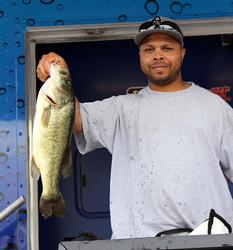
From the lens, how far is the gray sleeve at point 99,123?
326 cm

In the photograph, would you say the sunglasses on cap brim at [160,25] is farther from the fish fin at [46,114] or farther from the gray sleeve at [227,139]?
the fish fin at [46,114]

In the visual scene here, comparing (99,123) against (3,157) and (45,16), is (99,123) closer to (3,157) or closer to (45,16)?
(3,157)

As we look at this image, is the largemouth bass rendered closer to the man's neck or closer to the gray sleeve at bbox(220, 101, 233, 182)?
the man's neck

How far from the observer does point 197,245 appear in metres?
2.10

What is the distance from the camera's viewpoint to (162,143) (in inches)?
122

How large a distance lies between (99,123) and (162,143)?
362 mm

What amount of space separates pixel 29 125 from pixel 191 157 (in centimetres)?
170

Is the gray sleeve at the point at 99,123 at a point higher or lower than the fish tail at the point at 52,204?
higher

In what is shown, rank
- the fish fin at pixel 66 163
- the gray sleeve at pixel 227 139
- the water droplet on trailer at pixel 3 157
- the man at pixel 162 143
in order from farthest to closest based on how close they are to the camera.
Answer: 1. the water droplet on trailer at pixel 3 157
2. the fish fin at pixel 66 163
3. the gray sleeve at pixel 227 139
4. the man at pixel 162 143

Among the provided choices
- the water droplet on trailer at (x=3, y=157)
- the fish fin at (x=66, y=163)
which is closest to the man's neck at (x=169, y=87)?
the fish fin at (x=66, y=163)

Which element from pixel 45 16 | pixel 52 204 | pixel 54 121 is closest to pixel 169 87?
pixel 54 121

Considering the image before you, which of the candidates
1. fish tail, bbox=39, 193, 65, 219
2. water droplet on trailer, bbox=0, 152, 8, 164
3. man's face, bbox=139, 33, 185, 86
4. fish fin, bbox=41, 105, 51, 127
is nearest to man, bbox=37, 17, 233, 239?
man's face, bbox=139, 33, 185, 86

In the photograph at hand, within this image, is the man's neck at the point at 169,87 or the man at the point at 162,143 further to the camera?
the man's neck at the point at 169,87

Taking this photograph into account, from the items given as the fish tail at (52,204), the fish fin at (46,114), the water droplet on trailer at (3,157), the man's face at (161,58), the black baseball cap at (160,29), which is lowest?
the fish tail at (52,204)
